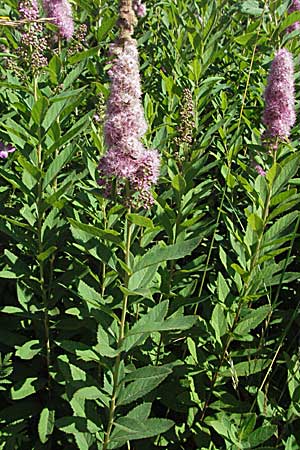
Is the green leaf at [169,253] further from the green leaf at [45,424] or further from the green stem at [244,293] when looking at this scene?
the green leaf at [45,424]

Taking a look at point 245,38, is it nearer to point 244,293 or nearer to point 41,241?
point 244,293

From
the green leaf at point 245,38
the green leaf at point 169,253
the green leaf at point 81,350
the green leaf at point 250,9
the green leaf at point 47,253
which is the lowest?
A: the green leaf at point 81,350

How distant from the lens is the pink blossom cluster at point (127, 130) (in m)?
1.98

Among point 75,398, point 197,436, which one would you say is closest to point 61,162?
point 75,398

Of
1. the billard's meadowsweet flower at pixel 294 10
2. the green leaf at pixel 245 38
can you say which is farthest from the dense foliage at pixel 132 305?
the billard's meadowsweet flower at pixel 294 10

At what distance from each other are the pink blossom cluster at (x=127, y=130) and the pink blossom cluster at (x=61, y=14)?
1.51 meters

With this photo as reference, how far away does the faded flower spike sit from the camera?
111 inches

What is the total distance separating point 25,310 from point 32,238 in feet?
1.18

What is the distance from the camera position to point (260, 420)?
2.91 m

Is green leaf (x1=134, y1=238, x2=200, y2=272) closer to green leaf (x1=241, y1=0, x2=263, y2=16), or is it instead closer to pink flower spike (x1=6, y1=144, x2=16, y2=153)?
pink flower spike (x1=6, y1=144, x2=16, y2=153)

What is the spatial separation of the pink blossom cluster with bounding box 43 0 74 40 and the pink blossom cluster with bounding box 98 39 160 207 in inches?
59.5

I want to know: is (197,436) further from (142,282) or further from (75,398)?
(142,282)

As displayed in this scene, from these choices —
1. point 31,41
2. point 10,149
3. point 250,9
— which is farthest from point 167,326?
point 250,9

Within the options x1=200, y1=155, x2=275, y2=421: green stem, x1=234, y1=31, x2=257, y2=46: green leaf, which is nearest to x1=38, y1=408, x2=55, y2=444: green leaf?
x1=200, y1=155, x2=275, y2=421: green stem
